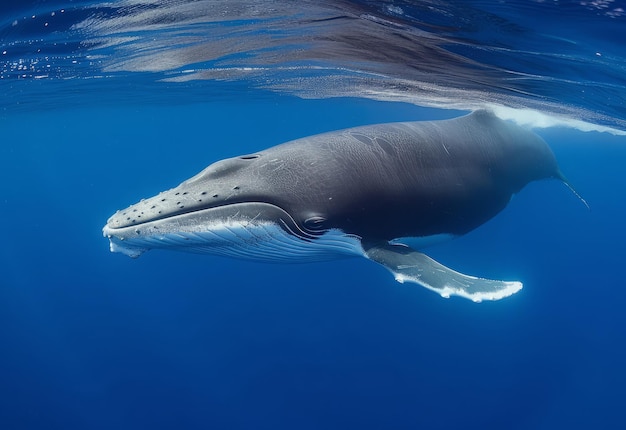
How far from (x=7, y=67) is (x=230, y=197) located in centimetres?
1533

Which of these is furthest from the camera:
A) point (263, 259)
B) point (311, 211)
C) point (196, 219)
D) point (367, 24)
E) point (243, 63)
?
point (243, 63)

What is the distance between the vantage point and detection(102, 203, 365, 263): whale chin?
5816mm

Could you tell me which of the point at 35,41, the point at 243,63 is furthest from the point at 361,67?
the point at 35,41

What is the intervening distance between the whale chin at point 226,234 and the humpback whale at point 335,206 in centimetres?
1

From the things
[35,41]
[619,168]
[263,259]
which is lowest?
[619,168]

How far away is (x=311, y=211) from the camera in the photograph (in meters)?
6.43

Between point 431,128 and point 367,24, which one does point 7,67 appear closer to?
point 367,24

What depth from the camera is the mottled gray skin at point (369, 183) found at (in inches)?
245

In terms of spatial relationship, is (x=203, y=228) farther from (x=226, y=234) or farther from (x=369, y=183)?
(x=369, y=183)

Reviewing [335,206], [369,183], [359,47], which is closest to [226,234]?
[335,206]

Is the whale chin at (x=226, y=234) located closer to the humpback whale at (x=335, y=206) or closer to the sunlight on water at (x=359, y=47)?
the humpback whale at (x=335, y=206)

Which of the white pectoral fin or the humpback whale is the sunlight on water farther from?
the white pectoral fin

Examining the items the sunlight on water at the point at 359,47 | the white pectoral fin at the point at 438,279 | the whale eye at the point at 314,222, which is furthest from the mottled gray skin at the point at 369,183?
the sunlight on water at the point at 359,47

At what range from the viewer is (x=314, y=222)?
6422 millimetres
